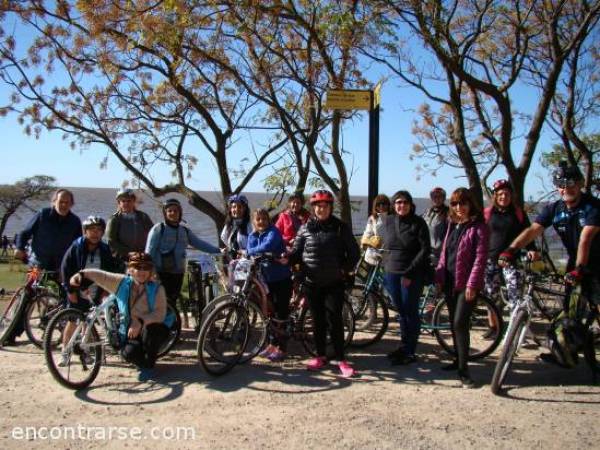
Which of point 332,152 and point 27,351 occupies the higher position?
point 332,152

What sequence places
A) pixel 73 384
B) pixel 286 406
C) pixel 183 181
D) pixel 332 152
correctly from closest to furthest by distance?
pixel 286 406 < pixel 73 384 < pixel 332 152 < pixel 183 181

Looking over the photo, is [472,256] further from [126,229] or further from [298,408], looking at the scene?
[126,229]

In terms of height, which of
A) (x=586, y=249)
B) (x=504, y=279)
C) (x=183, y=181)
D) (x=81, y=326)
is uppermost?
(x=183, y=181)

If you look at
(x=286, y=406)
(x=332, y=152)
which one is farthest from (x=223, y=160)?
(x=286, y=406)

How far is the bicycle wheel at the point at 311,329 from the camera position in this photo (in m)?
5.23

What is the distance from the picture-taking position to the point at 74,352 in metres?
4.39

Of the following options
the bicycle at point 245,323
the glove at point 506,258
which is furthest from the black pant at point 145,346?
the glove at point 506,258

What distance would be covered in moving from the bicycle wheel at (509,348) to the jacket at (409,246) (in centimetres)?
100

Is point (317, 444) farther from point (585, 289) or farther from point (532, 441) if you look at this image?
point (585, 289)

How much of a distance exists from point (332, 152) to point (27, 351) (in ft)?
17.9

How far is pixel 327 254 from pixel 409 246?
2.70 ft

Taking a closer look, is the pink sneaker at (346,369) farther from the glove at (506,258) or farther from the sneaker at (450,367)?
the glove at (506,258)

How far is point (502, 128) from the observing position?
902 cm

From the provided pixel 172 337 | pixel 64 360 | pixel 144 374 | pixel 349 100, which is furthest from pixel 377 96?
pixel 64 360
